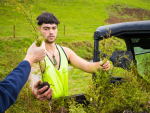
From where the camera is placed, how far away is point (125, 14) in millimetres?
35469

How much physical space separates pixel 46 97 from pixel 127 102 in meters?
0.86

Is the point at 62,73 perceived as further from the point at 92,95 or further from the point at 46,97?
the point at 92,95

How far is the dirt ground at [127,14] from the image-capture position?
33.3m

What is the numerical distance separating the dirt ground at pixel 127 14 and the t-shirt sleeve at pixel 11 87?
32974mm

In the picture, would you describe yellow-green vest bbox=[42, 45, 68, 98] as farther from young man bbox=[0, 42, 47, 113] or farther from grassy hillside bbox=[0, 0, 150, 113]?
grassy hillside bbox=[0, 0, 150, 113]

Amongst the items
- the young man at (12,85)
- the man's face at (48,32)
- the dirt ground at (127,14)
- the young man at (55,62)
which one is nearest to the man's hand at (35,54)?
the young man at (12,85)

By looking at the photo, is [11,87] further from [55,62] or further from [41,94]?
[55,62]

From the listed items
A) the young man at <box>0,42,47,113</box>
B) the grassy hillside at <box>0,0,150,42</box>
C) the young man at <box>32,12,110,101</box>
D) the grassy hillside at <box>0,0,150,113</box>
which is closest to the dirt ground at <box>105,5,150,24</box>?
the grassy hillside at <box>0,0,150,113</box>

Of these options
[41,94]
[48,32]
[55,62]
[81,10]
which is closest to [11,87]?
[41,94]

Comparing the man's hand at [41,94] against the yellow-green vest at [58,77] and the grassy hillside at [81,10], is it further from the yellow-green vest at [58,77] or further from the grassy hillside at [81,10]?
the grassy hillside at [81,10]

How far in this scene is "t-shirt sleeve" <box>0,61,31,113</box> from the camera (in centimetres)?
84

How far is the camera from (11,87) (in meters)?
0.87

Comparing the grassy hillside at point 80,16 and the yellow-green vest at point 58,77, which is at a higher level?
the grassy hillside at point 80,16

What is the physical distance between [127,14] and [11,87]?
128 ft
